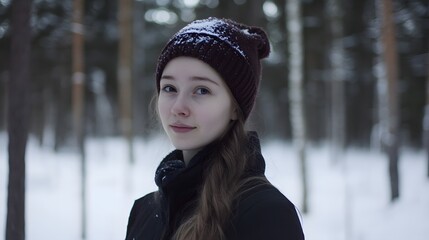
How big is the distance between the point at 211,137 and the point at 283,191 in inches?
404

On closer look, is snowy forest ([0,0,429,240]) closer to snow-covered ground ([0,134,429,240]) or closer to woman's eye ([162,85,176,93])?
snow-covered ground ([0,134,429,240])

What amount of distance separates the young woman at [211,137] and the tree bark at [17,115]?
3532 millimetres

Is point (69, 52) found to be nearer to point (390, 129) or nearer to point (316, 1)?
point (316, 1)

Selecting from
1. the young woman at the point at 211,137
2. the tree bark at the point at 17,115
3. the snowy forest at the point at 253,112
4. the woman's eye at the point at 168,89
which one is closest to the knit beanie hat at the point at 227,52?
the young woman at the point at 211,137

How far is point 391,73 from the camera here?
9.17 meters

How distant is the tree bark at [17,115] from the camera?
15.1 ft

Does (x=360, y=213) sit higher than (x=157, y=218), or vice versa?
(x=157, y=218)

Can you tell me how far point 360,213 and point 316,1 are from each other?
1014 cm

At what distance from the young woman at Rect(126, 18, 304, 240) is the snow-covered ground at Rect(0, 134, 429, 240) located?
512 mm

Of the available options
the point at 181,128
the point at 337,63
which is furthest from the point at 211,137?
the point at 337,63

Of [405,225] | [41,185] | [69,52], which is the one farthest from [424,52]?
[41,185]

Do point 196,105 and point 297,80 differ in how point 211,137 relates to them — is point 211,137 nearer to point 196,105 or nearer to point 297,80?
point 196,105

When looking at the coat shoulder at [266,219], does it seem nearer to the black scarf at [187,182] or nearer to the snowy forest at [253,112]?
the black scarf at [187,182]

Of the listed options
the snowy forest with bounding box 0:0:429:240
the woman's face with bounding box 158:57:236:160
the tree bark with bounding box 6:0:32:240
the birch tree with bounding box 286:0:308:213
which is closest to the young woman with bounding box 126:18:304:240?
the woman's face with bounding box 158:57:236:160
